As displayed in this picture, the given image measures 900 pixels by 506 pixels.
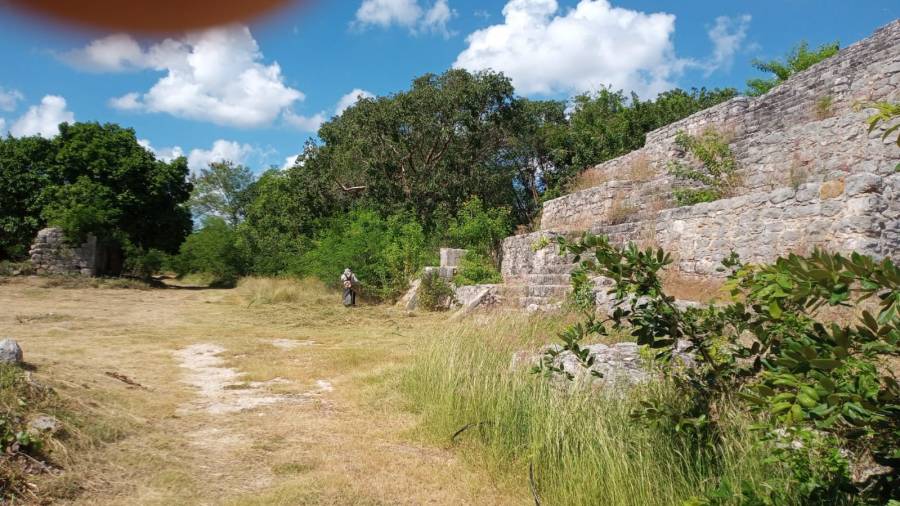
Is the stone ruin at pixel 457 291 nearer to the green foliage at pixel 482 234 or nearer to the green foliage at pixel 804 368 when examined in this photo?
the green foliage at pixel 482 234

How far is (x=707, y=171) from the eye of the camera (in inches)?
456

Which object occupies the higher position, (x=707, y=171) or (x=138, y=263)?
(x=707, y=171)

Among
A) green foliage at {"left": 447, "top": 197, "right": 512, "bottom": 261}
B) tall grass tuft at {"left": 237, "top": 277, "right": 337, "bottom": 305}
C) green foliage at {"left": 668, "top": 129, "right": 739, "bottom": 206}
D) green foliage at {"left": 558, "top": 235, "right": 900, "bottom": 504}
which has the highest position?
green foliage at {"left": 668, "top": 129, "right": 739, "bottom": 206}

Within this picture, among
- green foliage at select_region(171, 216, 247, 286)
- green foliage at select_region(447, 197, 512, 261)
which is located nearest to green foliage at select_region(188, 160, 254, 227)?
green foliage at select_region(171, 216, 247, 286)

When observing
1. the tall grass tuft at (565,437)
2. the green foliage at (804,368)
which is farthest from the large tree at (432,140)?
the green foliage at (804,368)

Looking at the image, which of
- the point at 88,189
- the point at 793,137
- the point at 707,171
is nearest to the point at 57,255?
the point at 88,189

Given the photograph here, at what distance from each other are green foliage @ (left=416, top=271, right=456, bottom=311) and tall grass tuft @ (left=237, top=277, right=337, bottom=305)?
2708 mm

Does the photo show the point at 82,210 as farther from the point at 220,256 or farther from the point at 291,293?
the point at 291,293

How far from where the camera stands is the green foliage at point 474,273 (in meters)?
15.0

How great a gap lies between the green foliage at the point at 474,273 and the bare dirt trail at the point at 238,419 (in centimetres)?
533

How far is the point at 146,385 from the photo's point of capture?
575cm

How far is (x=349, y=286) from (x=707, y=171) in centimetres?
913

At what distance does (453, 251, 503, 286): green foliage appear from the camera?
49.2 feet

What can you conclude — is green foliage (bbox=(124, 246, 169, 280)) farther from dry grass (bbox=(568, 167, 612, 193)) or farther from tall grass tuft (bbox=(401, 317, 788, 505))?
tall grass tuft (bbox=(401, 317, 788, 505))
